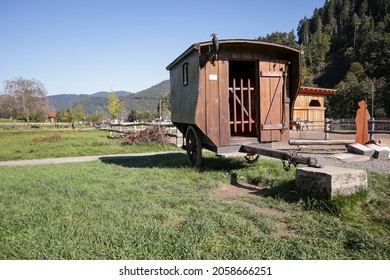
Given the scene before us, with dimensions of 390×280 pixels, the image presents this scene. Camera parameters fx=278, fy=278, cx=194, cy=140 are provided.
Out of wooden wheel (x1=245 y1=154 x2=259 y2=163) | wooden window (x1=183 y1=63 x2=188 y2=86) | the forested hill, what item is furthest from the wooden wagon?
the forested hill

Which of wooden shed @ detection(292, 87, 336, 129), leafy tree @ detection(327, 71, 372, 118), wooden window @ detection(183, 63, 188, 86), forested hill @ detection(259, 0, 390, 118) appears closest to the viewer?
wooden window @ detection(183, 63, 188, 86)

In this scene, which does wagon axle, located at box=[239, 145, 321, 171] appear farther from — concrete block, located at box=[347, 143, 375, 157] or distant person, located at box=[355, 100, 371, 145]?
distant person, located at box=[355, 100, 371, 145]

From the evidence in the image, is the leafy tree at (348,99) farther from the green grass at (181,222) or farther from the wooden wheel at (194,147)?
the green grass at (181,222)

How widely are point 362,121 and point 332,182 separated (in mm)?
6895

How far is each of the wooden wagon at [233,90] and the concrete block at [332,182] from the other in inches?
106

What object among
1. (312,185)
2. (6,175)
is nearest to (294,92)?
(312,185)

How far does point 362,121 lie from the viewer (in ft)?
32.1

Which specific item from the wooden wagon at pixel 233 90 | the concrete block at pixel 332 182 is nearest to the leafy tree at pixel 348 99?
the wooden wagon at pixel 233 90

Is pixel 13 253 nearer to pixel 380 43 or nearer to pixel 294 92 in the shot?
pixel 294 92

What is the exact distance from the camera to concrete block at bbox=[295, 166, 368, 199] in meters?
4.22

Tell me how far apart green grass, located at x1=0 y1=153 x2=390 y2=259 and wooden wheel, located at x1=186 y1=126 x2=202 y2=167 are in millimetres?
1752

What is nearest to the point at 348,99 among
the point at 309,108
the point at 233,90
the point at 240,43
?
the point at 309,108

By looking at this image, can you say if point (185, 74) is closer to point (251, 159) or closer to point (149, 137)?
point (251, 159)

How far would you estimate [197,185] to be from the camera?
6.01 meters
